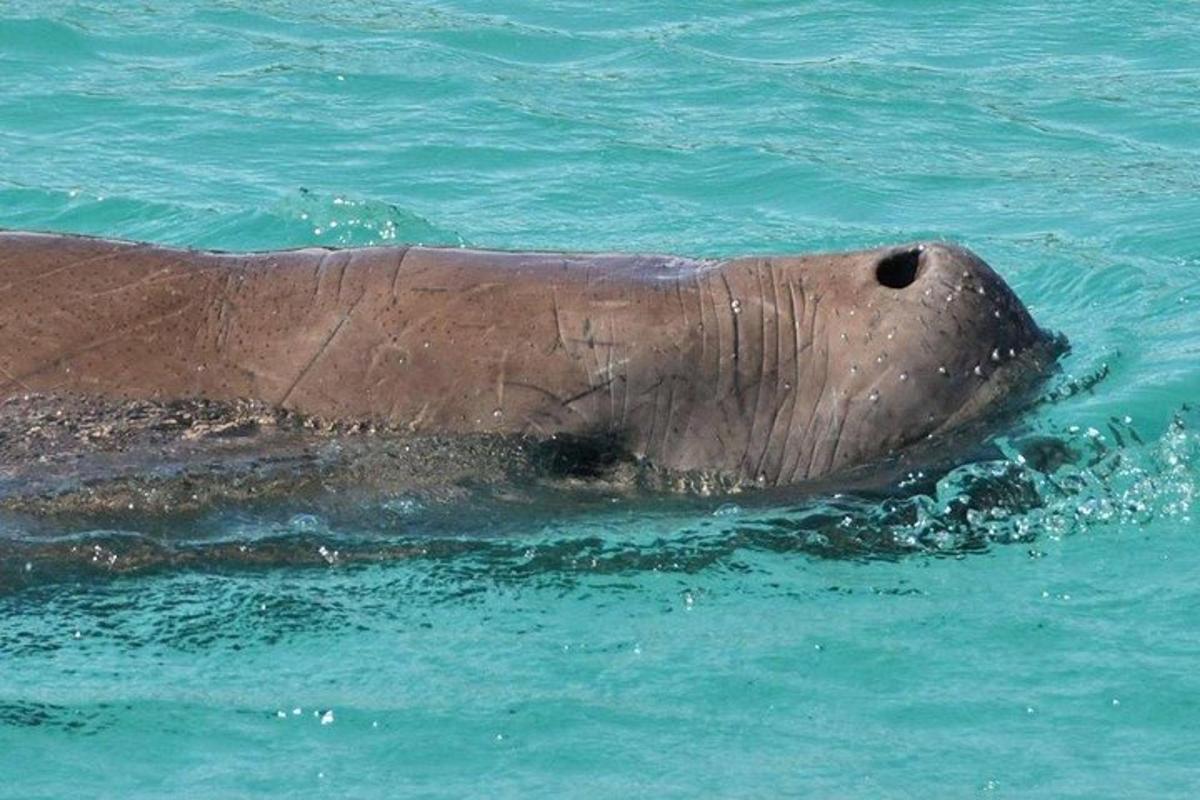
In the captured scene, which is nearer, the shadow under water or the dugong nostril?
the shadow under water

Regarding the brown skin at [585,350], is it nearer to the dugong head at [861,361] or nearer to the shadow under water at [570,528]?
the dugong head at [861,361]

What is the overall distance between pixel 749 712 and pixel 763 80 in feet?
26.7

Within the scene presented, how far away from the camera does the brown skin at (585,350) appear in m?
6.61

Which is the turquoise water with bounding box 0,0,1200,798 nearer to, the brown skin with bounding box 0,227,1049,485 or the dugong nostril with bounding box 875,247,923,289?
the brown skin with bounding box 0,227,1049,485

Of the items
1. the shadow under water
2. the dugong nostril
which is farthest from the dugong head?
the shadow under water

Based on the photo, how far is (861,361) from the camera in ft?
21.7

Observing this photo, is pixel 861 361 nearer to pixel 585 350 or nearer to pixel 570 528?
pixel 585 350

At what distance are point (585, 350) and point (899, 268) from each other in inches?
34.1

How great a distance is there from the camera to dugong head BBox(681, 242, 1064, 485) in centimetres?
660

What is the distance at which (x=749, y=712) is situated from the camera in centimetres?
605

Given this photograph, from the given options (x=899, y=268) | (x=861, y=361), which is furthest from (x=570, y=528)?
(x=899, y=268)

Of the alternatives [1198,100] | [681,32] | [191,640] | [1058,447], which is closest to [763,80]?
[681,32]

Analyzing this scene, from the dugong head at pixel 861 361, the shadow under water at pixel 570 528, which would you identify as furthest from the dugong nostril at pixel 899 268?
the shadow under water at pixel 570 528

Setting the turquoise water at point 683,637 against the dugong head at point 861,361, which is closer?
the turquoise water at point 683,637
